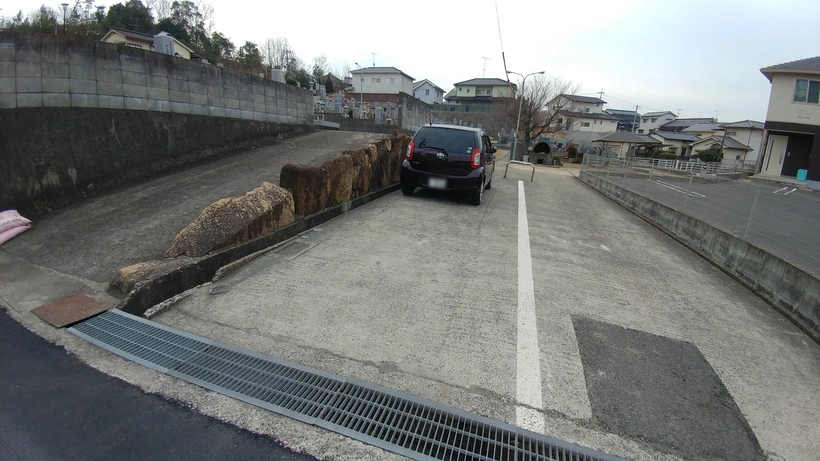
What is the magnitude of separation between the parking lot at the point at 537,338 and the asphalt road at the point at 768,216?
672mm

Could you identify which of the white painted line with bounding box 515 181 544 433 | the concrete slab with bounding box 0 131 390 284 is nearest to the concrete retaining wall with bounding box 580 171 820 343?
the white painted line with bounding box 515 181 544 433

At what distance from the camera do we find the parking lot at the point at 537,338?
97.3 inches

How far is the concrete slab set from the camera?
4320mm

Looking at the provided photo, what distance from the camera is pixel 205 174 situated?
7344 mm

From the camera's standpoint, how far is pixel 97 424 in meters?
2.22

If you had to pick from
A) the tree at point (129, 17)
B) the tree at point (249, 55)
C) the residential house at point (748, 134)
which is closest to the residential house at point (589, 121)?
the residential house at point (748, 134)

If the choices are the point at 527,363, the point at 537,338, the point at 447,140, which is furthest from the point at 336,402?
the point at 447,140

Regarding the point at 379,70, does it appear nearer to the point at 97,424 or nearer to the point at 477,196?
the point at 477,196

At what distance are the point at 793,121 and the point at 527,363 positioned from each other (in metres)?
32.5

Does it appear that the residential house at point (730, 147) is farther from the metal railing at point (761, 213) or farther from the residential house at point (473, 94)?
the metal railing at point (761, 213)

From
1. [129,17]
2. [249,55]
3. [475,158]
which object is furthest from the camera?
[249,55]

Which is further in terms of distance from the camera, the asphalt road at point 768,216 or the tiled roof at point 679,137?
A: the tiled roof at point 679,137

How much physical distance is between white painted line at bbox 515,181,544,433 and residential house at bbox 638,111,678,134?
83764mm

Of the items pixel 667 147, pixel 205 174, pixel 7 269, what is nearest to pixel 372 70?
pixel 667 147
